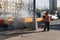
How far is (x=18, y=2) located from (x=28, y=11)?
1262 millimetres

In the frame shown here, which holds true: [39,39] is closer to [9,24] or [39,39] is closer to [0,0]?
[9,24]

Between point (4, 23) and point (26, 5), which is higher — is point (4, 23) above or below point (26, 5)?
below

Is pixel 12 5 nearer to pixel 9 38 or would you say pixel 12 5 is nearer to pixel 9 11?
pixel 9 11

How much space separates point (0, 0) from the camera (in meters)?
18.9

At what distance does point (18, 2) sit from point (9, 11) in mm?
1151

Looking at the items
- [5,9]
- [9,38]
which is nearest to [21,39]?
[9,38]

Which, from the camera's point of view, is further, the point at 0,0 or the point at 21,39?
the point at 0,0

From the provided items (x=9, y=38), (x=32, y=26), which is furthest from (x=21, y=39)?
(x=32, y=26)

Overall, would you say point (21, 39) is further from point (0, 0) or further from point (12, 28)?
point (0, 0)

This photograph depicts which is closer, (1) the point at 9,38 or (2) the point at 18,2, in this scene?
(1) the point at 9,38

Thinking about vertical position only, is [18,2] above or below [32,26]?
above

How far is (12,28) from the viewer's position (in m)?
18.0

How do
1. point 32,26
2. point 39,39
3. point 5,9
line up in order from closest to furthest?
point 39,39 < point 32,26 < point 5,9

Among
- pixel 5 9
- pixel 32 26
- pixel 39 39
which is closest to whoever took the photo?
pixel 39 39
